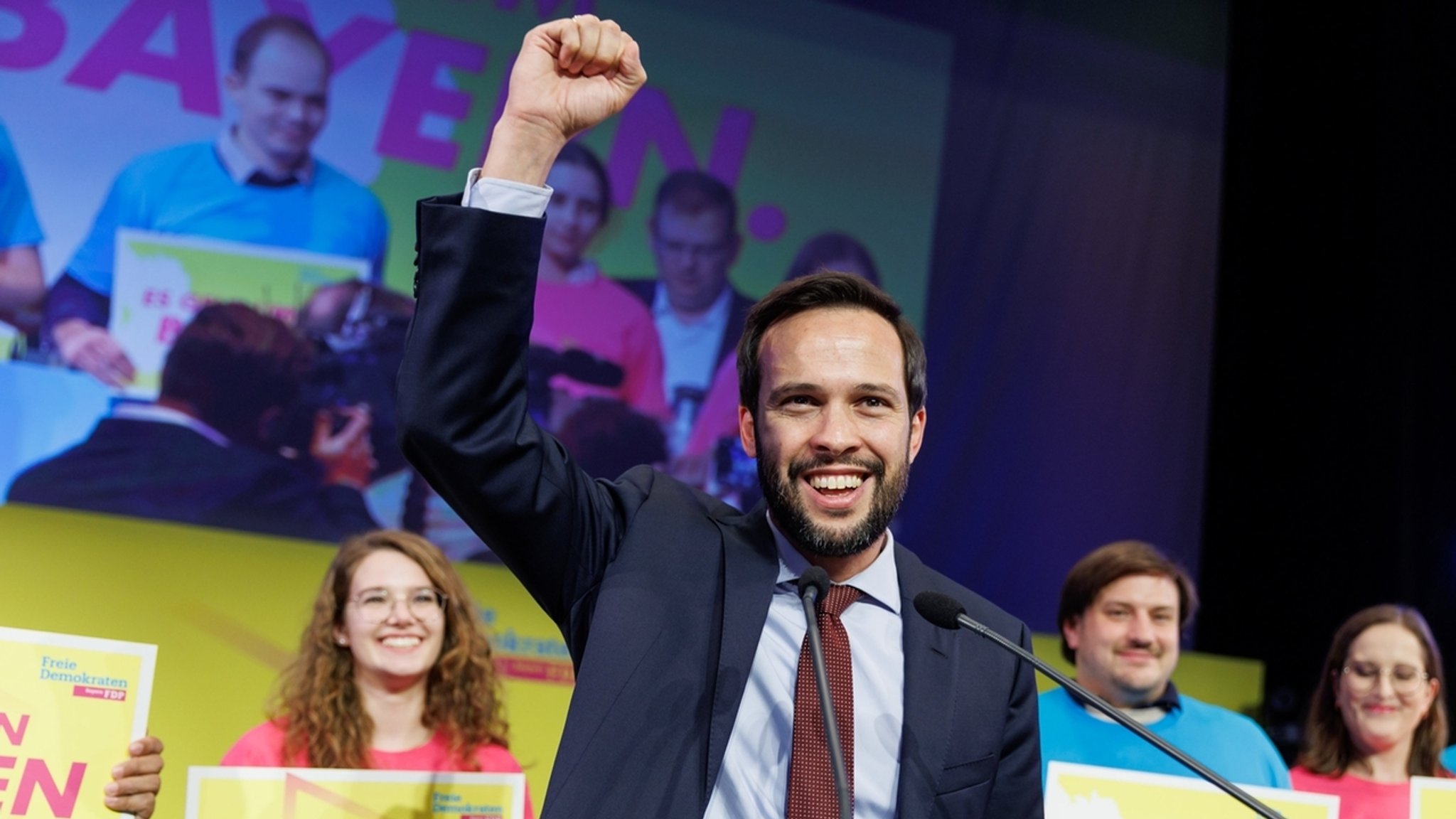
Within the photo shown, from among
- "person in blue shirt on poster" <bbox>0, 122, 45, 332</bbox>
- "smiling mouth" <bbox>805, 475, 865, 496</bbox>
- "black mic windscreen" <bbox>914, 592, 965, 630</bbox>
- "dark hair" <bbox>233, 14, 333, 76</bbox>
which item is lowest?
"black mic windscreen" <bbox>914, 592, 965, 630</bbox>

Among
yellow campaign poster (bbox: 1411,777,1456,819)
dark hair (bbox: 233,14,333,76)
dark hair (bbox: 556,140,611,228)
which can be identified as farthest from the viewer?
dark hair (bbox: 556,140,611,228)

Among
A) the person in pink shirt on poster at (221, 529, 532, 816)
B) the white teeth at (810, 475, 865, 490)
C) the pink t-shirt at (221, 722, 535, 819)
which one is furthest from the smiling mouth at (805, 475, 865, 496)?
the person in pink shirt on poster at (221, 529, 532, 816)

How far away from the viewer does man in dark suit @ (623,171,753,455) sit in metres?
5.07

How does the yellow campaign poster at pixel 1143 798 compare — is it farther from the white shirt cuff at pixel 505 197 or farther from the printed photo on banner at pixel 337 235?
the printed photo on banner at pixel 337 235

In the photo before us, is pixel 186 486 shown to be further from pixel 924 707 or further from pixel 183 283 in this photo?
pixel 924 707

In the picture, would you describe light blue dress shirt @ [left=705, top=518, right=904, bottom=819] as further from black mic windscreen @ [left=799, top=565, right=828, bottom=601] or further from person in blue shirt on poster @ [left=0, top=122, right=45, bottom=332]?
person in blue shirt on poster @ [left=0, top=122, right=45, bottom=332]

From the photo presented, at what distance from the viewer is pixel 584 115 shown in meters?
1.71

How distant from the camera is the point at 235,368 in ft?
14.5

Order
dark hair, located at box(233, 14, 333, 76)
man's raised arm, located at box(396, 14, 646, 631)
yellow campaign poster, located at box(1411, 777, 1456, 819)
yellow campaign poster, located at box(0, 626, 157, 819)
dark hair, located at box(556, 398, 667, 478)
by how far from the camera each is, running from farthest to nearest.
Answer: dark hair, located at box(556, 398, 667, 478)
dark hair, located at box(233, 14, 333, 76)
yellow campaign poster, located at box(1411, 777, 1456, 819)
yellow campaign poster, located at box(0, 626, 157, 819)
man's raised arm, located at box(396, 14, 646, 631)

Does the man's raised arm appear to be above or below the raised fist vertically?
below

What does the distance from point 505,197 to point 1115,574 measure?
2501 millimetres

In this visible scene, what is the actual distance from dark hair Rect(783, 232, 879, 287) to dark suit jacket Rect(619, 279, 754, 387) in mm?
238

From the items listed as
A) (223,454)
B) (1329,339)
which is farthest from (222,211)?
(1329,339)

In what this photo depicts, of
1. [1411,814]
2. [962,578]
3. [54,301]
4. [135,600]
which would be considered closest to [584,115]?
[1411,814]
